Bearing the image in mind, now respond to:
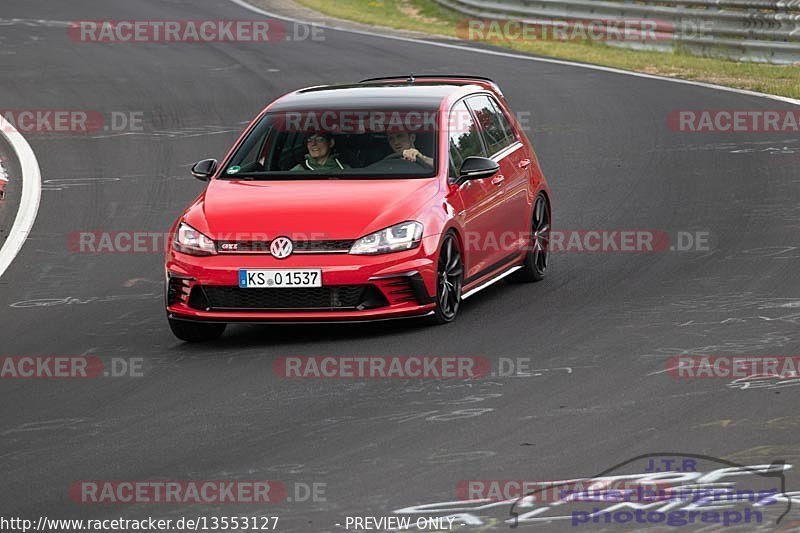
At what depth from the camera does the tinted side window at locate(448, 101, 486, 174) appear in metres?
11.9

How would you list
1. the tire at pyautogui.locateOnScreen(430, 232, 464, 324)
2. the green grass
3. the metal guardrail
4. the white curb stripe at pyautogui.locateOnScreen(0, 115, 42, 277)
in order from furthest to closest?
the metal guardrail → the green grass → the white curb stripe at pyautogui.locateOnScreen(0, 115, 42, 277) → the tire at pyautogui.locateOnScreen(430, 232, 464, 324)

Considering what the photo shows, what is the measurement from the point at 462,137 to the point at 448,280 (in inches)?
55.1

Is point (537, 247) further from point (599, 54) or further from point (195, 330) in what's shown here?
point (599, 54)

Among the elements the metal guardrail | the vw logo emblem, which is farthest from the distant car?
the metal guardrail

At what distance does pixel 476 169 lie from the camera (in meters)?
11.5

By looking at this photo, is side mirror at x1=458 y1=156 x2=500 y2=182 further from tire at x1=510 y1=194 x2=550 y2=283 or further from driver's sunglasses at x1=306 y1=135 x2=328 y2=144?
tire at x1=510 y1=194 x2=550 y2=283

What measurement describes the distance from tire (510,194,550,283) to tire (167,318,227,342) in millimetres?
2668

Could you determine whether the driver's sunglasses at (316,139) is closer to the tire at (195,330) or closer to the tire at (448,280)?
the tire at (448,280)

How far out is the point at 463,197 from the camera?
1162cm

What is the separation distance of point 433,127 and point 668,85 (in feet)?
41.3

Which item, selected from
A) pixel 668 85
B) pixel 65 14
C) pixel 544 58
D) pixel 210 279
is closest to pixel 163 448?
pixel 210 279

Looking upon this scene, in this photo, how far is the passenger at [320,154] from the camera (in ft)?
38.8

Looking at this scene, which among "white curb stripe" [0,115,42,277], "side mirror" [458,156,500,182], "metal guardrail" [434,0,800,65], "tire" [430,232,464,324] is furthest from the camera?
"metal guardrail" [434,0,800,65]

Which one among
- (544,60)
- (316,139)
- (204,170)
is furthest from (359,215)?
(544,60)
